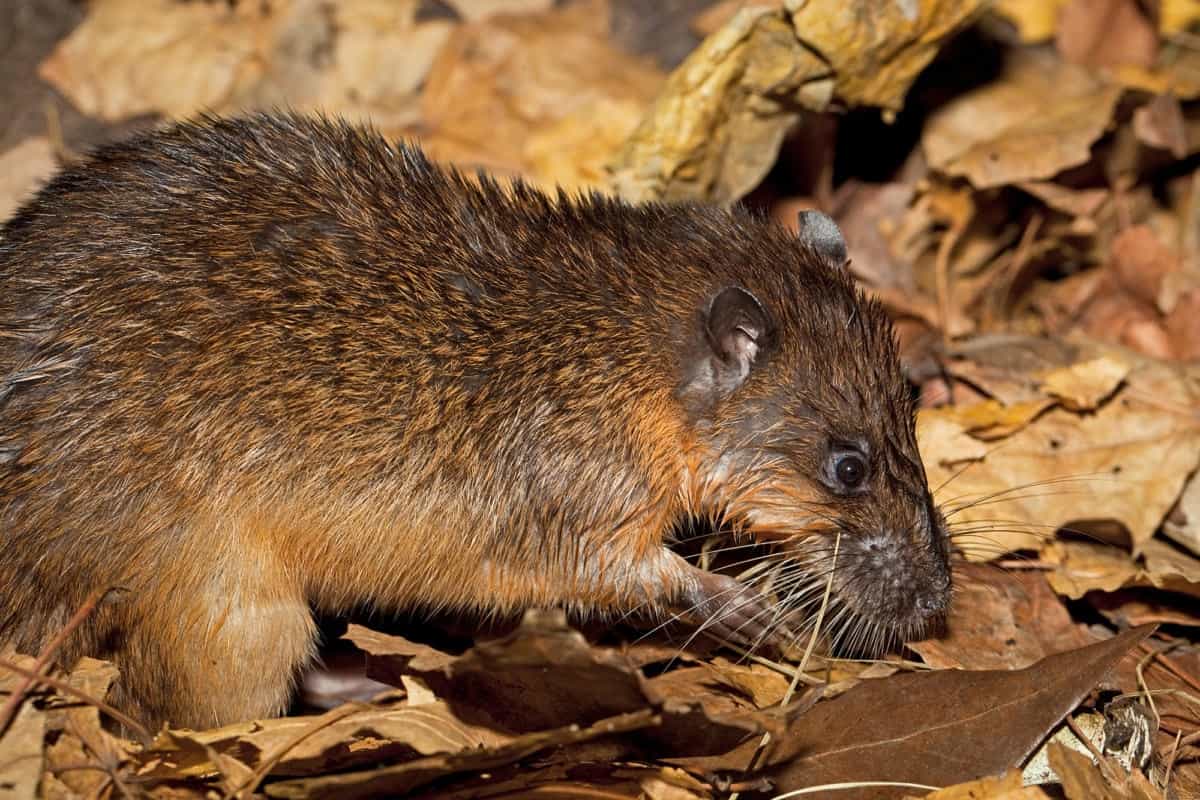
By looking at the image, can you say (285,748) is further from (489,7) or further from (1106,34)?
(1106,34)

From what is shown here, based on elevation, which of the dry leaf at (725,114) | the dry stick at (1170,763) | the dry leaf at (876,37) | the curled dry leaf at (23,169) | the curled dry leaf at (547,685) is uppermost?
the dry leaf at (876,37)

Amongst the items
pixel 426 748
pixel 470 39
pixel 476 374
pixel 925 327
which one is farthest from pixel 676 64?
pixel 426 748

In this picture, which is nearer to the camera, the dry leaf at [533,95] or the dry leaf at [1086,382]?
the dry leaf at [1086,382]

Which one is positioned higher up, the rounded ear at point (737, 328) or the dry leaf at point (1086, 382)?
the dry leaf at point (1086, 382)

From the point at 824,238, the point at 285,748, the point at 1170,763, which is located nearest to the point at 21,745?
the point at 285,748

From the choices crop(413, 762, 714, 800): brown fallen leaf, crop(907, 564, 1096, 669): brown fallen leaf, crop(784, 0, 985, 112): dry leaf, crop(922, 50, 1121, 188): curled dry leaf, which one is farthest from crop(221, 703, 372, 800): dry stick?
crop(922, 50, 1121, 188): curled dry leaf

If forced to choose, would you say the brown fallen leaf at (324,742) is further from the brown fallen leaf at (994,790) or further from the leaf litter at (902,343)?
the brown fallen leaf at (994,790)

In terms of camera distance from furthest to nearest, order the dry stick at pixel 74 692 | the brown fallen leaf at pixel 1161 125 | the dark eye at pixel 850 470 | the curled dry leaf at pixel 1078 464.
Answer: the brown fallen leaf at pixel 1161 125
the curled dry leaf at pixel 1078 464
the dark eye at pixel 850 470
the dry stick at pixel 74 692

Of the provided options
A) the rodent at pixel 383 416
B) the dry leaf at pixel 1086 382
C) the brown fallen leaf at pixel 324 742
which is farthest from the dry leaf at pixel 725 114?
the brown fallen leaf at pixel 324 742
